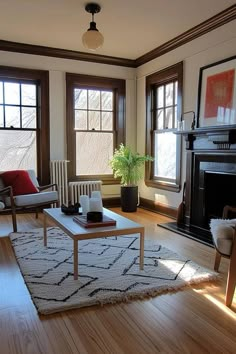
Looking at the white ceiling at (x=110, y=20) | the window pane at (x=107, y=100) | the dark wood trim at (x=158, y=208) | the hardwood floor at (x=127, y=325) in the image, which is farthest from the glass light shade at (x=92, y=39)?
the dark wood trim at (x=158, y=208)

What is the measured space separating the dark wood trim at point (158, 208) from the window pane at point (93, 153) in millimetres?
813

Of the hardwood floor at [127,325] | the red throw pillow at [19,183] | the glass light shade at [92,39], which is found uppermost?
the glass light shade at [92,39]

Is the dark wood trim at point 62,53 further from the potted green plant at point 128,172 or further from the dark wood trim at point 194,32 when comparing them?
the potted green plant at point 128,172

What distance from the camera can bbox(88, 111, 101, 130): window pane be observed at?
5.43m

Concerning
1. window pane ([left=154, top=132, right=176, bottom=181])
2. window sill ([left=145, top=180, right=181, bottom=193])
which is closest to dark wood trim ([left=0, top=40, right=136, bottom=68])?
window pane ([left=154, top=132, right=176, bottom=181])

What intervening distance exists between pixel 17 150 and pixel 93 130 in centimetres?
132

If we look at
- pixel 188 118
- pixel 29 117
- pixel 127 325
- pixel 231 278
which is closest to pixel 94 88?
pixel 29 117

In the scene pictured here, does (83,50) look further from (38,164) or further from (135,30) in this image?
(38,164)

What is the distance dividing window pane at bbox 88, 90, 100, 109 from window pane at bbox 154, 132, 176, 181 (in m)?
1.19

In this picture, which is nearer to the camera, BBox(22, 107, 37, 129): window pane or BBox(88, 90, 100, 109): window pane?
BBox(22, 107, 37, 129): window pane

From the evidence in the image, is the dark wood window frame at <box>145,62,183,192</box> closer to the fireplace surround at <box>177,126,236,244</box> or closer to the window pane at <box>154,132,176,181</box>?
the window pane at <box>154,132,176,181</box>

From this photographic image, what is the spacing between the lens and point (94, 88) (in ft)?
17.8

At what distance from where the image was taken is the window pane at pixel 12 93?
4852 millimetres

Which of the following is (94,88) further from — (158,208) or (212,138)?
(212,138)
